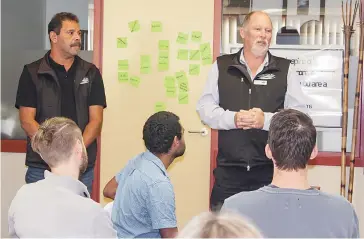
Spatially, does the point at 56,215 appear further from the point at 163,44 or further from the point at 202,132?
the point at 163,44

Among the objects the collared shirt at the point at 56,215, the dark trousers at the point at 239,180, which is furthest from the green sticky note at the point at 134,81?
the collared shirt at the point at 56,215

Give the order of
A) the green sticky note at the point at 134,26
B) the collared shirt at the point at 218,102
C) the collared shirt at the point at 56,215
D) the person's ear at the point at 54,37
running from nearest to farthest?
the collared shirt at the point at 56,215, the collared shirt at the point at 218,102, the person's ear at the point at 54,37, the green sticky note at the point at 134,26

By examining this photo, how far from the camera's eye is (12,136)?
5004 mm

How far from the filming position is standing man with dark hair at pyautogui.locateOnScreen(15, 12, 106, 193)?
384 cm

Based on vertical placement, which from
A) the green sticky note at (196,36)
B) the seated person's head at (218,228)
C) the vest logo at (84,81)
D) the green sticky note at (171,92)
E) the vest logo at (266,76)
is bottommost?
the seated person's head at (218,228)

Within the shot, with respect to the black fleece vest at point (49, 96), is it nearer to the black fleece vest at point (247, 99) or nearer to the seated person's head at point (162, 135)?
the black fleece vest at point (247, 99)

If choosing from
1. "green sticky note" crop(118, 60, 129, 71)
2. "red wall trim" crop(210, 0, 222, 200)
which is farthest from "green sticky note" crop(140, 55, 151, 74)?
"red wall trim" crop(210, 0, 222, 200)

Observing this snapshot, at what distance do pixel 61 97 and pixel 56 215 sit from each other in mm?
1887

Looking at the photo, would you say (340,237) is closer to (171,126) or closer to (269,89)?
(171,126)

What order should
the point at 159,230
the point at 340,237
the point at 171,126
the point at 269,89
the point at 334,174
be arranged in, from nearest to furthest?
the point at 340,237 → the point at 159,230 → the point at 171,126 → the point at 269,89 → the point at 334,174

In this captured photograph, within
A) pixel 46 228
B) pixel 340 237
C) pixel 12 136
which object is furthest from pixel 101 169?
pixel 340 237

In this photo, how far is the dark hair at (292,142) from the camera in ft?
6.98

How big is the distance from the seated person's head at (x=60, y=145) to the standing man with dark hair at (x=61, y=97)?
4.34 feet

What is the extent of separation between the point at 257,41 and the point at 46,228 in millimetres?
1861
